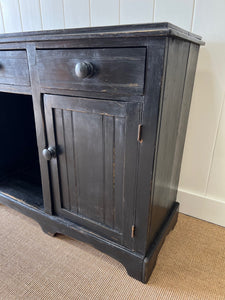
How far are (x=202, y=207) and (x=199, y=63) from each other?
719 millimetres

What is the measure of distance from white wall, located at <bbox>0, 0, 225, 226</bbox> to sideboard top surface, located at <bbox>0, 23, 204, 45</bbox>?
176 mm

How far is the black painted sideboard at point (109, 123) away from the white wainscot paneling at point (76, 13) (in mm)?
515

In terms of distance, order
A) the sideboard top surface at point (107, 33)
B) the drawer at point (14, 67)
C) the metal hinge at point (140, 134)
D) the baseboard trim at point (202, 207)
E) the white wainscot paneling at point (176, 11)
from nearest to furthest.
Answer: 1. the sideboard top surface at point (107, 33)
2. the metal hinge at point (140, 134)
3. the drawer at point (14, 67)
4. the white wainscot paneling at point (176, 11)
5. the baseboard trim at point (202, 207)

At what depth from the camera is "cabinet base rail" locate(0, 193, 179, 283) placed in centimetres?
83

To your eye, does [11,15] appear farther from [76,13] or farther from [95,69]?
[95,69]

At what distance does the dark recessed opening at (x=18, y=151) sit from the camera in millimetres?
1179

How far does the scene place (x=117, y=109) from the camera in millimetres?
670

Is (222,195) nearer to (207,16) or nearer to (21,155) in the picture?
(207,16)

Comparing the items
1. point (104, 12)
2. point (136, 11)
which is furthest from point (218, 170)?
point (104, 12)

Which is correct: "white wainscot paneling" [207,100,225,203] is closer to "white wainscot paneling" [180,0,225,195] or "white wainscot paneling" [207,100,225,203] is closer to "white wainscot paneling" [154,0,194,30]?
"white wainscot paneling" [180,0,225,195]

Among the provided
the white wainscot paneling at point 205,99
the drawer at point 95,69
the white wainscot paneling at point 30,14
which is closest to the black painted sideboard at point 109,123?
the drawer at point 95,69

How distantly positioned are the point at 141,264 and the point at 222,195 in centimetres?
57

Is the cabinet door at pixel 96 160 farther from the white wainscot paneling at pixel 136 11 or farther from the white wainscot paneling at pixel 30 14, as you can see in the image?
the white wainscot paneling at pixel 30 14

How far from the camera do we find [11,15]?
4.63 feet
